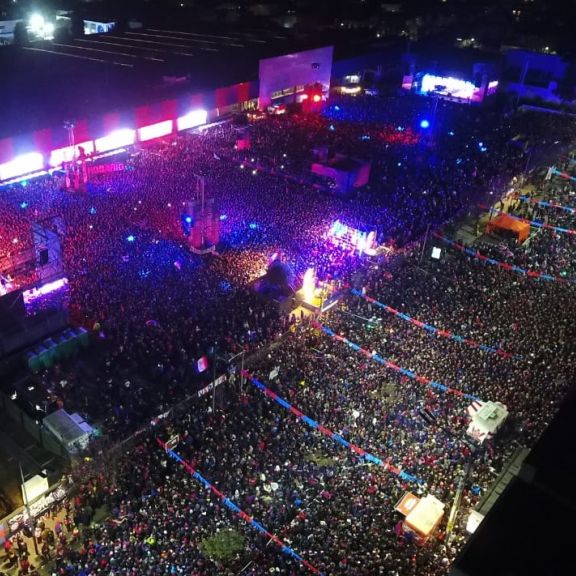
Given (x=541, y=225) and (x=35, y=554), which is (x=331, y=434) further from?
(x=541, y=225)

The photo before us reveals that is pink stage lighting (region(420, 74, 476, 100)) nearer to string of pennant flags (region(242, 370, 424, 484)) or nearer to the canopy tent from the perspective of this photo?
the canopy tent

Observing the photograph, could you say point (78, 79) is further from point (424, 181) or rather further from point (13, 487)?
point (13, 487)

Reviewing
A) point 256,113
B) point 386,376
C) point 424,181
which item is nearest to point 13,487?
point 386,376

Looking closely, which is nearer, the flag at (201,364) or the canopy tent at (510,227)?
the flag at (201,364)

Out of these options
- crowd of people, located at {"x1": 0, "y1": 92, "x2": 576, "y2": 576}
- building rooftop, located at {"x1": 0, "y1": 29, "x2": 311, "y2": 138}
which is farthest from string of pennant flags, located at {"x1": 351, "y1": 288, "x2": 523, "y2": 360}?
building rooftop, located at {"x1": 0, "y1": 29, "x2": 311, "y2": 138}

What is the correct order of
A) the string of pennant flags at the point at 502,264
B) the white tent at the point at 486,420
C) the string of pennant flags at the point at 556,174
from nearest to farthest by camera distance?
the white tent at the point at 486,420 < the string of pennant flags at the point at 502,264 < the string of pennant flags at the point at 556,174

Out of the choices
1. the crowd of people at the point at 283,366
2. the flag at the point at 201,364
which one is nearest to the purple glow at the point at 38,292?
the crowd of people at the point at 283,366

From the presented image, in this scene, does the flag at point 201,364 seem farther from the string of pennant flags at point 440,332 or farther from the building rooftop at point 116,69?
the building rooftop at point 116,69
